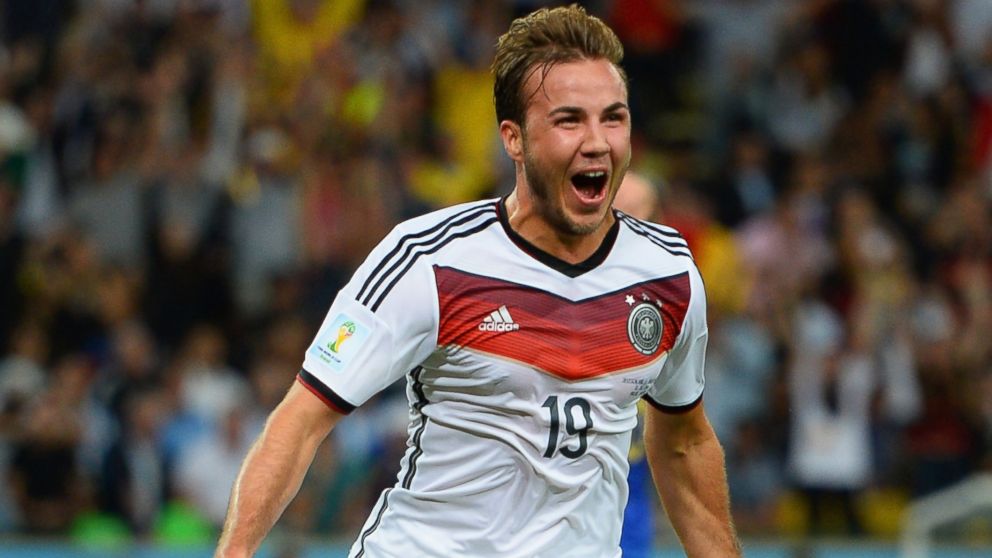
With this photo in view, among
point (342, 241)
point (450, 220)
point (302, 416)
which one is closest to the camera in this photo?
point (302, 416)

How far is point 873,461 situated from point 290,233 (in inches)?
147

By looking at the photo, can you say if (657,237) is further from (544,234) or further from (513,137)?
(513,137)

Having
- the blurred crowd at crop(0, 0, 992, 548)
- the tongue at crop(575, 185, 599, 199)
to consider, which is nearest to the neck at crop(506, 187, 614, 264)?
the tongue at crop(575, 185, 599, 199)

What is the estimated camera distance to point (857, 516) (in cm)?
1051

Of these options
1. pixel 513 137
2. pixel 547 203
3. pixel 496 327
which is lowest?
pixel 496 327

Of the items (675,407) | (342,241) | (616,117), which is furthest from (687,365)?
(342,241)

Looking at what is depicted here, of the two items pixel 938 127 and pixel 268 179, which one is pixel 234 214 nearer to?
pixel 268 179

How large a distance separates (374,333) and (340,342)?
79 mm

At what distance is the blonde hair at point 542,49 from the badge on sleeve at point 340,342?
58cm

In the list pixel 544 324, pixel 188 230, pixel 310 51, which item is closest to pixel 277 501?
pixel 544 324

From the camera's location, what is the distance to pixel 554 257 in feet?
13.2

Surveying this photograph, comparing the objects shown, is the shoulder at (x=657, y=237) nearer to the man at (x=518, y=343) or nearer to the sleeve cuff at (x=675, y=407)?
the man at (x=518, y=343)

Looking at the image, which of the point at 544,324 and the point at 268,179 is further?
the point at 268,179

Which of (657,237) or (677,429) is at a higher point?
(657,237)
